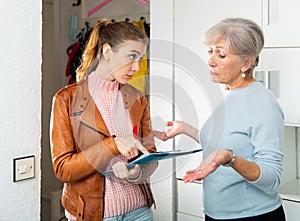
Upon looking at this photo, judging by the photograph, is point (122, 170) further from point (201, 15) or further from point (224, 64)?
point (201, 15)

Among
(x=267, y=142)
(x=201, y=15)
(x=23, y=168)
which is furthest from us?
(x=201, y=15)

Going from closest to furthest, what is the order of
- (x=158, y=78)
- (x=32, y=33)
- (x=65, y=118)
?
(x=65, y=118)
(x=32, y=33)
(x=158, y=78)

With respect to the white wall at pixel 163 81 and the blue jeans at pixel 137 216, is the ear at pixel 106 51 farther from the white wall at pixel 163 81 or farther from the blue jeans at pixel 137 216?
the white wall at pixel 163 81

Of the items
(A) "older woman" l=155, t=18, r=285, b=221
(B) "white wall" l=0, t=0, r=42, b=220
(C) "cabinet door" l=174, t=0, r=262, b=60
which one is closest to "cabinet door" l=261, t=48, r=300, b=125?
(C) "cabinet door" l=174, t=0, r=262, b=60

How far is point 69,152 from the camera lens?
5.08 feet

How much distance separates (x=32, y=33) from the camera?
1.71 metres

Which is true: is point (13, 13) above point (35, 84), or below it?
above

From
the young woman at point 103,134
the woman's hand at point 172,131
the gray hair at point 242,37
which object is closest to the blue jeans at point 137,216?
the young woman at point 103,134

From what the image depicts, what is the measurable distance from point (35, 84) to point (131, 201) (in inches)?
22.7

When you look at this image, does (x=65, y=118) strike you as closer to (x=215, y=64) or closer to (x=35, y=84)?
(x=35, y=84)

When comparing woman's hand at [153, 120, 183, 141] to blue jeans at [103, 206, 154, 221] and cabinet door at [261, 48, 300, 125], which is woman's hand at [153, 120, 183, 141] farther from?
cabinet door at [261, 48, 300, 125]

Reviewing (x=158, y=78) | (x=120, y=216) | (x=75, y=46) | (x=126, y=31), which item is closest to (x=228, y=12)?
(x=158, y=78)

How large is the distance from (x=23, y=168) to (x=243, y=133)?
814 mm

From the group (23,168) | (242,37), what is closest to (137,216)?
(23,168)
